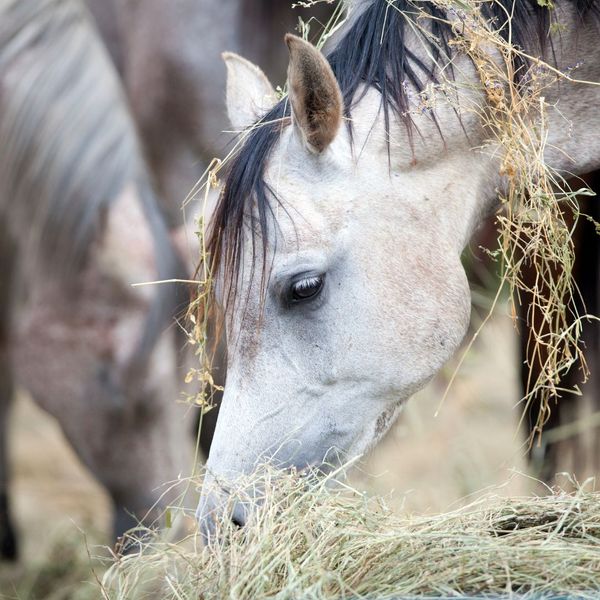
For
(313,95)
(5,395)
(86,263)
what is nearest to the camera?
(313,95)

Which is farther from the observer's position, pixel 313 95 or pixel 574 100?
pixel 574 100

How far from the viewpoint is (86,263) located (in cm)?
251

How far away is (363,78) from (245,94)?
0.90 feet

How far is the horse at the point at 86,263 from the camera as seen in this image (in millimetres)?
2373

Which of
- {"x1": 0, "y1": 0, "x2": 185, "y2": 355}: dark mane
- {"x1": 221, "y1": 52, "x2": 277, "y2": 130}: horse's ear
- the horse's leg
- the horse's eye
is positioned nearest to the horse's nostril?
the horse's eye

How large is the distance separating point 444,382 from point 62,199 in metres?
1.91

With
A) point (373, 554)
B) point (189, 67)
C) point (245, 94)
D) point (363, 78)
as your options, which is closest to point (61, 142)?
point (189, 67)

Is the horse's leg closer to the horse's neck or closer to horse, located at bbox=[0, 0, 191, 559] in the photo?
horse, located at bbox=[0, 0, 191, 559]

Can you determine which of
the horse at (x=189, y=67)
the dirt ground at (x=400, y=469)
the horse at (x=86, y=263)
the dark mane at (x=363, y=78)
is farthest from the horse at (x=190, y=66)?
the dark mane at (x=363, y=78)

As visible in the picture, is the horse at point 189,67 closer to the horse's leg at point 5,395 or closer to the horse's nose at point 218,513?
the horse's leg at point 5,395

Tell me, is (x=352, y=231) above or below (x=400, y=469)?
above

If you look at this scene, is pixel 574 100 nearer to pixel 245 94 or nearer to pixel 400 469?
pixel 245 94

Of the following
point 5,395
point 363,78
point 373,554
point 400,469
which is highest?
point 363,78

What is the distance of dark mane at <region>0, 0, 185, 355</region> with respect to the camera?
2545 millimetres
